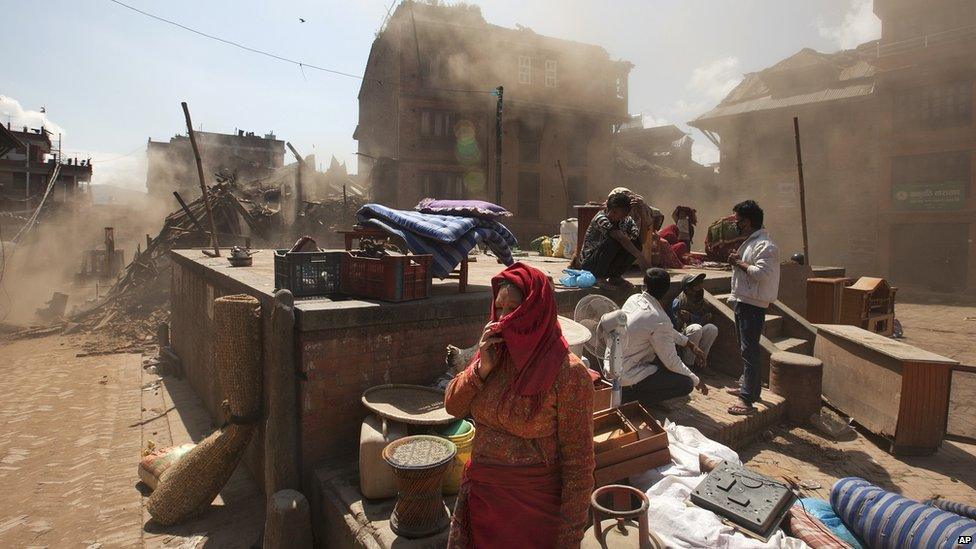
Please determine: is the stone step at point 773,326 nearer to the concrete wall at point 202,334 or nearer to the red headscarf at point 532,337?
the red headscarf at point 532,337

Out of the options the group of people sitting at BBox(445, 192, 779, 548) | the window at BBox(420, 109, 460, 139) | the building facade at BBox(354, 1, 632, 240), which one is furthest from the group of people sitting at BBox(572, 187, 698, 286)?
the window at BBox(420, 109, 460, 139)

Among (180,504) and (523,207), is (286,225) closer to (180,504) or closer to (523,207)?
(523,207)

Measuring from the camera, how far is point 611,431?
12.7 feet

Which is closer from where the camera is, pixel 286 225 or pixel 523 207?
pixel 286 225

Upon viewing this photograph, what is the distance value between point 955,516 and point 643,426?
6.16 ft

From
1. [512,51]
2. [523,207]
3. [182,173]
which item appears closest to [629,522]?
[523,207]

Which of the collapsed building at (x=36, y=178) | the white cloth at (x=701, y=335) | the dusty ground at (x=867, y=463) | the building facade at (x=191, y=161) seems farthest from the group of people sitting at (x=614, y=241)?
the building facade at (x=191, y=161)

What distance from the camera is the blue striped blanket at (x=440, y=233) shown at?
513 centimetres

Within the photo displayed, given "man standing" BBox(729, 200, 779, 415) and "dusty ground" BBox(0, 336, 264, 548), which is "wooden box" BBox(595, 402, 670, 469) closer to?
"man standing" BBox(729, 200, 779, 415)

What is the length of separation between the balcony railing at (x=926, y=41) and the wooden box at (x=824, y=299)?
67.6 ft

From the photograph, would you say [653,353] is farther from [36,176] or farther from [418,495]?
[36,176]

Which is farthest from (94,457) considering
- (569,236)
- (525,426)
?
(569,236)

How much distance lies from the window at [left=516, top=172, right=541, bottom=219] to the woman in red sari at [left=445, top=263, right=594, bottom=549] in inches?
1055

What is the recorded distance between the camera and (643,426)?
3.98 meters
